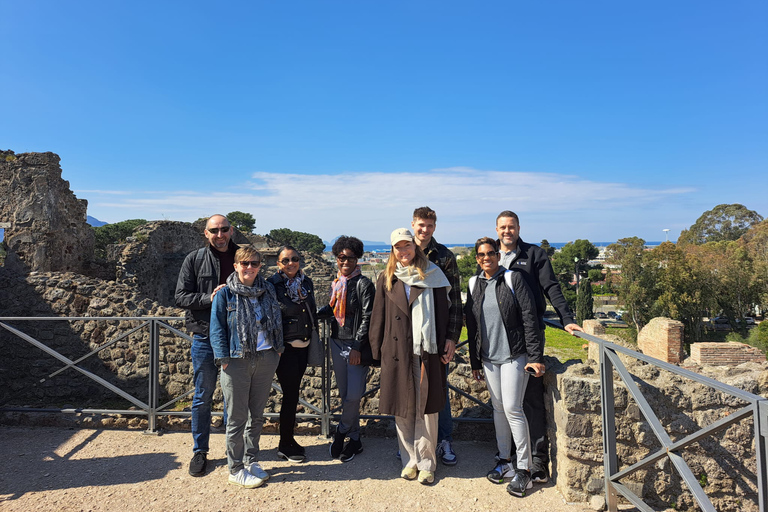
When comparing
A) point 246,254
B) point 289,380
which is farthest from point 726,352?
point 246,254

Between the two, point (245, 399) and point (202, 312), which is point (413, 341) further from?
point (202, 312)

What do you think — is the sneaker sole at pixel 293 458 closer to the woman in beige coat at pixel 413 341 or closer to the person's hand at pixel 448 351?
the woman in beige coat at pixel 413 341

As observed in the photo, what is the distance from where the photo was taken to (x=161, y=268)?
13.7m

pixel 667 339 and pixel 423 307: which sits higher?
pixel 423 307

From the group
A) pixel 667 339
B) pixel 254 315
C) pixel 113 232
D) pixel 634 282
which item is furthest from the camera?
pixel 634 282

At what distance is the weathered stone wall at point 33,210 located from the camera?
9.45m

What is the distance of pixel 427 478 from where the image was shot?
337 cm

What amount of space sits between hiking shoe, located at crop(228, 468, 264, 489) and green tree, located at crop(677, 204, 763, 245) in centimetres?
7113

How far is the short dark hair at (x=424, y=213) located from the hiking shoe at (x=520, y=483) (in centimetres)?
210

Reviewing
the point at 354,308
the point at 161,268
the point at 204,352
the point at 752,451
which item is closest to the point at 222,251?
the point at 204,352

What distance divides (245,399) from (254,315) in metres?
0.66

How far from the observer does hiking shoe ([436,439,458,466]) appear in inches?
145

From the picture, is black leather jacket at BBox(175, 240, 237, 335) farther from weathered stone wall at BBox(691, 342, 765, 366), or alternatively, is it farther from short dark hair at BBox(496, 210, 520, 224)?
weathered stone wall at BBox(691, 342, 765, 366)

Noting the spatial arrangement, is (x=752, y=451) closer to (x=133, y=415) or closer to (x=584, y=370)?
(x=584, y=370)
